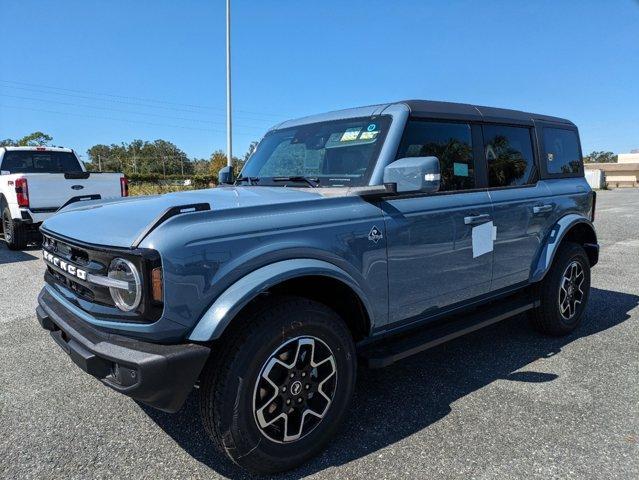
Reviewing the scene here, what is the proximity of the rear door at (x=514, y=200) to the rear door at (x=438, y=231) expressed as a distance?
0.53 ft

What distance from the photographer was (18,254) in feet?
28.5

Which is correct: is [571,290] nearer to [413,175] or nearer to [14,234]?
[413,175]

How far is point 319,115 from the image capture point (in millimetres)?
3777

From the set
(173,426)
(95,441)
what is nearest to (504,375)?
(173,426)

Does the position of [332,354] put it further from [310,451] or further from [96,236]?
[96,236]

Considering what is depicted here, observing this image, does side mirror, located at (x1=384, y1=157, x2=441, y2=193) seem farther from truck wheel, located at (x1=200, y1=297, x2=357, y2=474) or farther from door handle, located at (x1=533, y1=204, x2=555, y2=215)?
door handle, located at (x1=533, y1=204, x2=555, y2=215)

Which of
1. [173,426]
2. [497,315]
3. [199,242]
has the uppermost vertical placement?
[199,242]

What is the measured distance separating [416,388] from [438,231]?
1152mm

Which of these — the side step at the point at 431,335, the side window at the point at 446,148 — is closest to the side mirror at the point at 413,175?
the side window at the point at 446,148

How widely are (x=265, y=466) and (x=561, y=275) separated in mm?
3200

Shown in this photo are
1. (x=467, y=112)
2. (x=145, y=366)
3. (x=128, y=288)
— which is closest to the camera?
(x=145, y=366)

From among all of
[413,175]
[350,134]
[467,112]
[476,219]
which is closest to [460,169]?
[476,219]

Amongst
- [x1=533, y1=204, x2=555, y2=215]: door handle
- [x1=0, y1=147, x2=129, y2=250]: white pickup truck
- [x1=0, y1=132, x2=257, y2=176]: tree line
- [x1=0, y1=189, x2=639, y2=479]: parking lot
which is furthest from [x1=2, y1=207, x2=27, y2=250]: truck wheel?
[x1=0, y1=132, x2=257, y2=176]: tree line

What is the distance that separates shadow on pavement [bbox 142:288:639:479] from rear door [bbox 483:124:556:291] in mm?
643
